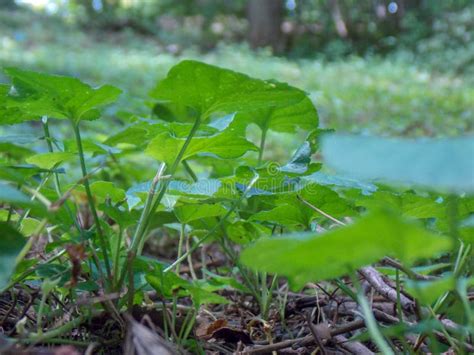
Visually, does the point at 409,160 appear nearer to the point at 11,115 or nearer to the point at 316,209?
the point at 316,209

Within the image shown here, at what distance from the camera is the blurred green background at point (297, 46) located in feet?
15.3

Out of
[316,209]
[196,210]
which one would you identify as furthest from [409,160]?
[196,210]

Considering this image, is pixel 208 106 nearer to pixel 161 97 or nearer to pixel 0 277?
pixel 161 97

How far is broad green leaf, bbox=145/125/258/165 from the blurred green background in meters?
3.21

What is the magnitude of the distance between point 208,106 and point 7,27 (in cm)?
1026

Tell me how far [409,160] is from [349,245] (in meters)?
0.08

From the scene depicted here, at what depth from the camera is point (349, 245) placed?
1.19ft

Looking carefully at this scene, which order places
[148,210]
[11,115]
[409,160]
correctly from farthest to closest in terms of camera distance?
1. [11,115]
2. [148,210]
3. [409,160]

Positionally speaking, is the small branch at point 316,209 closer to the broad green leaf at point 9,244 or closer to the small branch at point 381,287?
the small branch at point 381,287

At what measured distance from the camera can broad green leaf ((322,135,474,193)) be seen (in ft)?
1.01

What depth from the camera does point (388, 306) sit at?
0.79 meters

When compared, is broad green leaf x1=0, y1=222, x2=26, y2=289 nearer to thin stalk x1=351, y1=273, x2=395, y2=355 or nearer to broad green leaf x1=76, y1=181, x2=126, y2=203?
broad green leaf x1=76, y1=181, x2=126, y2=203

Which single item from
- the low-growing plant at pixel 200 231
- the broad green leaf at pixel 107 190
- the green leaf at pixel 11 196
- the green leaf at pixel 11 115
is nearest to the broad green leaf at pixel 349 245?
the low-growing plant at pixel 200 231

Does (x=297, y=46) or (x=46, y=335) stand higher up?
(x=46, y=335)
